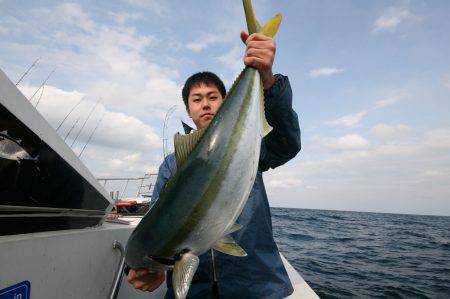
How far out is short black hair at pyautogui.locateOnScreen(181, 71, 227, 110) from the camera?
3.40m

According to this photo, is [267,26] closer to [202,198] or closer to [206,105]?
[202,198]

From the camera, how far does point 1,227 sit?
1687 mm

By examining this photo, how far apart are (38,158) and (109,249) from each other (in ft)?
5.20

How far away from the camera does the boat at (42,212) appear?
1595 millimetres

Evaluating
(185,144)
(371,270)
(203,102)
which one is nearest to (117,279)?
(185,144)

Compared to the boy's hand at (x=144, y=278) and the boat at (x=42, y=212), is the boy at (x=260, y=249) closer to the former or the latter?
the boy's hand at (x=144, y=278)

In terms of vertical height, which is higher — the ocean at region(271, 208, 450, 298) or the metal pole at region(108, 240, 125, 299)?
the metal pole at region(108, 240, 125, 299)

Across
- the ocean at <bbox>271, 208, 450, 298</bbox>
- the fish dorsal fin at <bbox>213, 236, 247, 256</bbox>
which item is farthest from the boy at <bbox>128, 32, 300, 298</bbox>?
the ocean at <bbox>271, 208, 450, 298</bbox>

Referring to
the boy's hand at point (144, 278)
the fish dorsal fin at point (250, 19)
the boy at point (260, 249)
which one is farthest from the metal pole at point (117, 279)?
the fish dorsal fin at point (250, 19)

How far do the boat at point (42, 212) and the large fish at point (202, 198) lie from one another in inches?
25.9

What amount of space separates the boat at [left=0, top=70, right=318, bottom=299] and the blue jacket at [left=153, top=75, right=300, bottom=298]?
2.81 ft

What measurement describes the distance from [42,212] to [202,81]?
2051 millimetres

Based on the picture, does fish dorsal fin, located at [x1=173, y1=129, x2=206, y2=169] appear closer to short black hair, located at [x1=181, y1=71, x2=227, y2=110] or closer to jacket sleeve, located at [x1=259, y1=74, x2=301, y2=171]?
jacket sleeve, located at [x1=259, y1=74, x2=301, y2=171]

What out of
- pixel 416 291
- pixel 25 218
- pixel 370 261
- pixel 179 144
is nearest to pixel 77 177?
pixel 25 218
